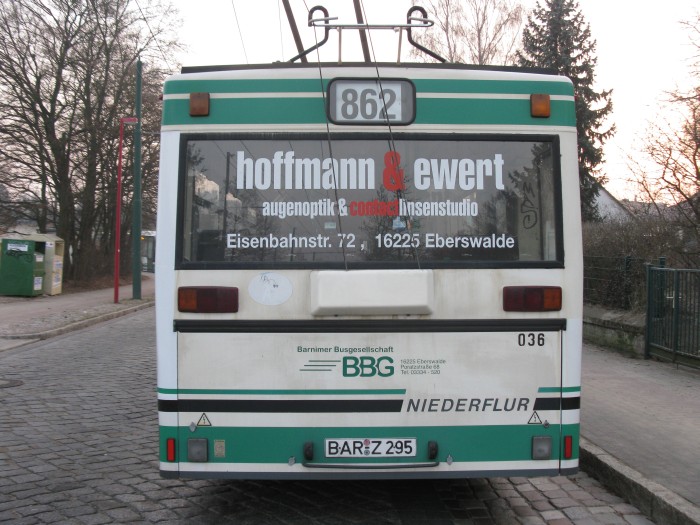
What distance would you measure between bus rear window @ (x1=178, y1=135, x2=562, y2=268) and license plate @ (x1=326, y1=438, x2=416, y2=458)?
101 cm

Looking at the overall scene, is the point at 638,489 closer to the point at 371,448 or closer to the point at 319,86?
the point at 371,448

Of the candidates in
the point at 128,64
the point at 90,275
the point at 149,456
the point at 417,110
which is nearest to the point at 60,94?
the point at 128,64

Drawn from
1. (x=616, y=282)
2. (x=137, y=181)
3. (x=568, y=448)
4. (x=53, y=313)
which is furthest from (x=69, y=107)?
(x=568, y=448)

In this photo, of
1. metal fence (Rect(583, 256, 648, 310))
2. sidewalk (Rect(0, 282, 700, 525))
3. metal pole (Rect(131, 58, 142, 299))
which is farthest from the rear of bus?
metal pole (Rect(131, 58, 142, 299))

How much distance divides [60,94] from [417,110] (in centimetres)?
2714

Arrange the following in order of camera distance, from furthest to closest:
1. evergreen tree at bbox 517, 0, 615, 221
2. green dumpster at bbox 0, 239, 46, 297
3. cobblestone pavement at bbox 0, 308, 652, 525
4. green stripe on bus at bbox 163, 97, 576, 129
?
evergreen tree at bbox 517, 0, 615, 221, green dumpster at bbox 0, 239, 46, 297, cobblestone pavement at bbox 0, 308, 652, 525, green stripe on bus at bbox 163, 97, 576, 129

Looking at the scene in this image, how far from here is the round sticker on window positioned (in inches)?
150

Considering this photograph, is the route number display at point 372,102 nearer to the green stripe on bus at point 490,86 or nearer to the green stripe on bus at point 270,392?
the green stripe on bus at point 490,86

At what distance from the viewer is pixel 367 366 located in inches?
151

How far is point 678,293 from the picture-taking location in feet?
31.5

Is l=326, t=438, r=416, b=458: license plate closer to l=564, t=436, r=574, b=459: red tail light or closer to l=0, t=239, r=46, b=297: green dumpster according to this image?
l=564, t=436, r=574, b=459: red tail light

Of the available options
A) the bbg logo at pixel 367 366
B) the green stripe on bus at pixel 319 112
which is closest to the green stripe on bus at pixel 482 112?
the green stripe on bus at pixel 319 112

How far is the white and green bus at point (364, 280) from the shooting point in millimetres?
3824

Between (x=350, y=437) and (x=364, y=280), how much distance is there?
91 cm
